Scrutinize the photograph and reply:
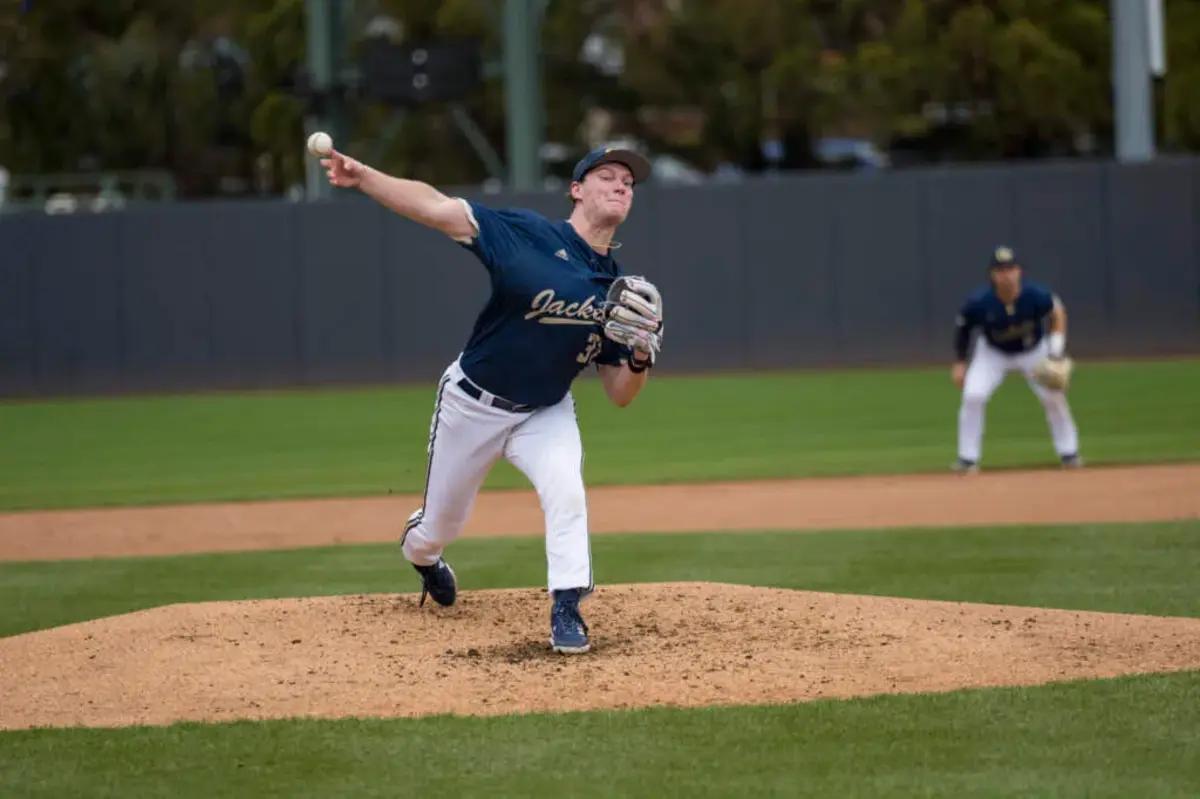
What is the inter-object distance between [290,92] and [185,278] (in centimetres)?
309

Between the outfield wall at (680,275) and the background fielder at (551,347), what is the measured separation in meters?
16.9

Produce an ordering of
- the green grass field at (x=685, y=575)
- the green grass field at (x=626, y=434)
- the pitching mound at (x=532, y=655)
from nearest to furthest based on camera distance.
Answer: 1. the green grass field at (x=685, y=575)
2. the pitching mound at (x=532, y=655)
3. the green grass field at (x=626, y=434)

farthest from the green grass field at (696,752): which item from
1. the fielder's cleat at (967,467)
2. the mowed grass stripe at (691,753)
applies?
the fielder's cleat at (967,467)

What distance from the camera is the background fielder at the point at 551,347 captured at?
6938 millimetres

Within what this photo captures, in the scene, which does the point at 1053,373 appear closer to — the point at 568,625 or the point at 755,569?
the point at 755,569

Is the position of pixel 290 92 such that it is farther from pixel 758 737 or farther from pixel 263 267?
pixel 758 737

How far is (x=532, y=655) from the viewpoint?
7.12 metres

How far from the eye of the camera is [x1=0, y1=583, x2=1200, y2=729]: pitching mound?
21.2ft

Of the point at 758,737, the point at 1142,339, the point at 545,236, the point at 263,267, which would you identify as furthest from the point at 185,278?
the point at 758,737

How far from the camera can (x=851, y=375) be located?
77.6 feet

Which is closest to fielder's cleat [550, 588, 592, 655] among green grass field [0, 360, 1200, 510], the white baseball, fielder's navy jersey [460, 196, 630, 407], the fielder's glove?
fielder's navy jersey [460, 196, 630, 407]

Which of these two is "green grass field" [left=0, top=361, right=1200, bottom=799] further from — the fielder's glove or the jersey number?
the jersey number

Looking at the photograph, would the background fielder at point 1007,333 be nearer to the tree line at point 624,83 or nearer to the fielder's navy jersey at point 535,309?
the fielder's navy jersey at point 535,309

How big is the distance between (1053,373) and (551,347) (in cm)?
851
